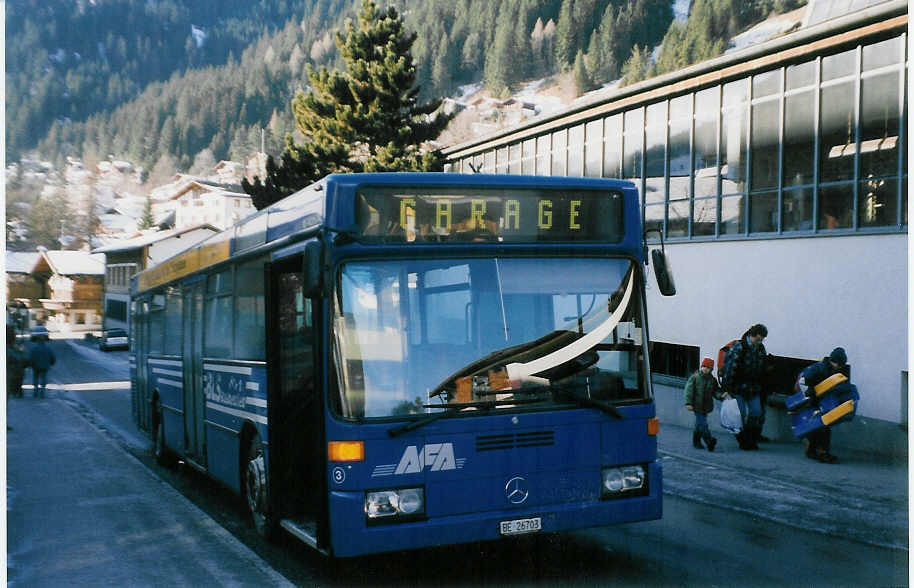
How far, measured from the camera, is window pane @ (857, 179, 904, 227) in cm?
1425

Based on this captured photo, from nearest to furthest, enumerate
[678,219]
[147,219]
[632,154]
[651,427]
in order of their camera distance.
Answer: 1. [651,427]
2. [678,219]
3. [632,154]
4. [147,219]

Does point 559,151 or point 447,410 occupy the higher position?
point 559,151

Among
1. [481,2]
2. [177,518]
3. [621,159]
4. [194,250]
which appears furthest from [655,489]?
[481,2]

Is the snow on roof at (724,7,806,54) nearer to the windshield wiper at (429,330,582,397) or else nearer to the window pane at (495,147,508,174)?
the window pane at (495,147,508,174)

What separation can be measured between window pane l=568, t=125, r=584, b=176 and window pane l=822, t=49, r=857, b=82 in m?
8.61

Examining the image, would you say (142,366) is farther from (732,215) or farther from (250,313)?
(732,215)

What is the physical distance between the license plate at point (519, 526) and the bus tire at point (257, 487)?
2402mm

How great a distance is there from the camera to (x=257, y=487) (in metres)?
8.05

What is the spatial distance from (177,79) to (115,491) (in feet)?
416

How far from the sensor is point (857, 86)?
15.2m

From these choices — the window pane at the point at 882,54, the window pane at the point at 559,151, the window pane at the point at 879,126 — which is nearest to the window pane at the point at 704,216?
the window pane at the point at 879,126

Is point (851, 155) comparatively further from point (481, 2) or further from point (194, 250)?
point (481, 2)

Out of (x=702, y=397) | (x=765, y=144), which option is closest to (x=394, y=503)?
(x=702, y=397)

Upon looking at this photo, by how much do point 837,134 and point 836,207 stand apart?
48.7 inches
